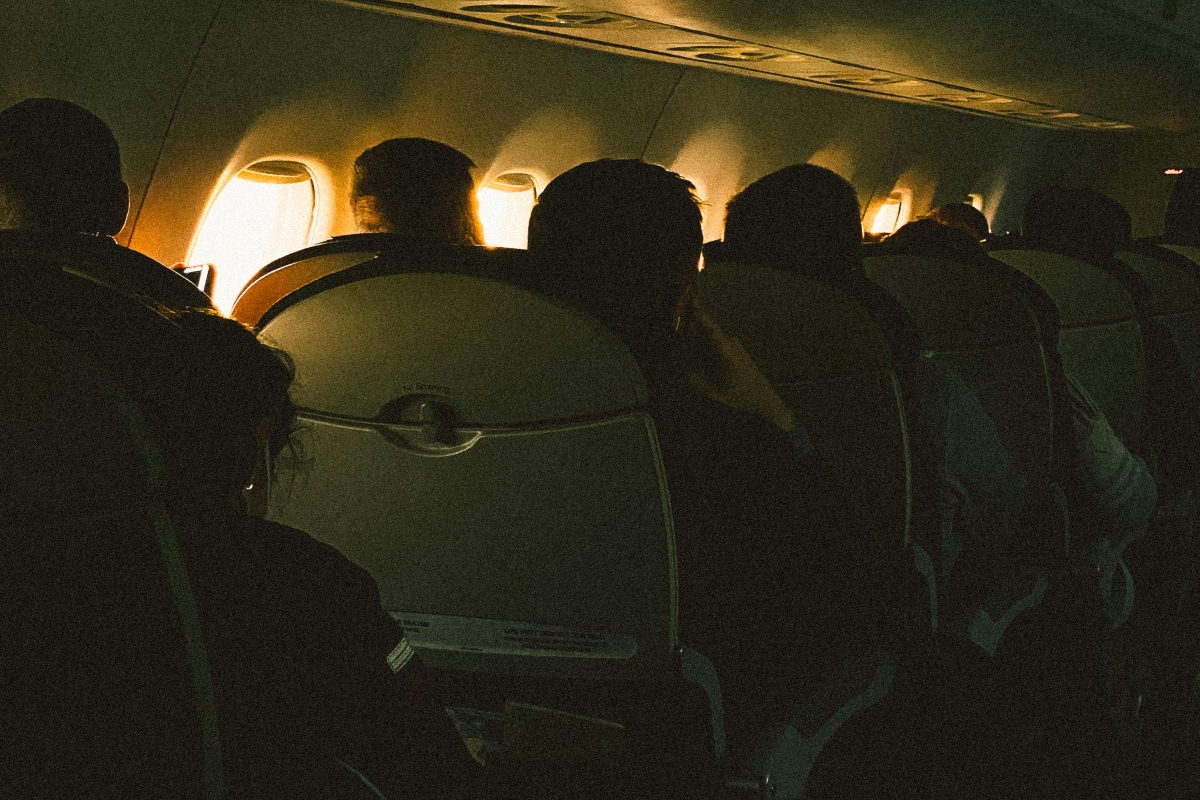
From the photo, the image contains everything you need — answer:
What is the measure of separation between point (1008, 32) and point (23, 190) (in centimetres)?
447

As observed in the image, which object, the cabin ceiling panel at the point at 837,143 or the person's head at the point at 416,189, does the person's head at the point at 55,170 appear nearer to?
the person's head at the point at 416,189

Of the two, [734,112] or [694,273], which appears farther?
[734,112]

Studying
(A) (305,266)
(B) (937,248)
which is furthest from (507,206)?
(A) (305,266)

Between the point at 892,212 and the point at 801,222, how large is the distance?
9806 millimetres

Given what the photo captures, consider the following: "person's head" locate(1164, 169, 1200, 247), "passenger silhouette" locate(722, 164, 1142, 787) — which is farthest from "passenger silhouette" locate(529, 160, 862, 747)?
"person's head" locate(1164, 169, 1200, 247)

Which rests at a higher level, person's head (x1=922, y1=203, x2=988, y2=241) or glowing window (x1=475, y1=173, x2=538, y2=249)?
person's head (x1=922, y1=203, x2=988, y2=241)

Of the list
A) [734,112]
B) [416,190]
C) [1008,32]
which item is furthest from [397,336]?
[734,112]

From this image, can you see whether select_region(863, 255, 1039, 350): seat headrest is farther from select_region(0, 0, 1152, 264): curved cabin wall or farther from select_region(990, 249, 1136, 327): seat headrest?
select_region(0, 0, 1152, 264): curved cabin wall

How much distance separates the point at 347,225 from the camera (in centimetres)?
491

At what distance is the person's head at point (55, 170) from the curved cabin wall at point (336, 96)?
2.43 feet

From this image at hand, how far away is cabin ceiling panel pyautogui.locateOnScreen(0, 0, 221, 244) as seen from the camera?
10.6ft

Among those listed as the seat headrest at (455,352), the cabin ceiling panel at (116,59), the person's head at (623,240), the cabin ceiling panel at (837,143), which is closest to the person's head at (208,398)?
the seat headrest at (455,352)

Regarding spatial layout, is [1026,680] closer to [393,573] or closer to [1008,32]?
[393,573]

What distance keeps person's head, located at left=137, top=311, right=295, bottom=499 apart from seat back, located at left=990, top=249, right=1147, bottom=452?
2.49 metres
